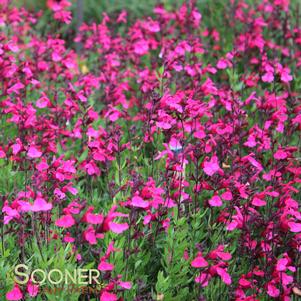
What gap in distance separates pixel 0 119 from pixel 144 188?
1.87 metres

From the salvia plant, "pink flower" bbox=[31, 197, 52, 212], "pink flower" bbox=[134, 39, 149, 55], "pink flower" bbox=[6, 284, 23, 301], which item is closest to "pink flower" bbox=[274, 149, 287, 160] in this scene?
the salvia plant

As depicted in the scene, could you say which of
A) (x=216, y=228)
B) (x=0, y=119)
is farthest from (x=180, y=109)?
(x=0, y=119)

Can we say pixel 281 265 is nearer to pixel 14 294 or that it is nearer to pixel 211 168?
pixel 211 168

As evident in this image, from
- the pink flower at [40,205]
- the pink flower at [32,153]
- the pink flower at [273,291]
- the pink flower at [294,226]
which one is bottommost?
the pink flower at [273,291]

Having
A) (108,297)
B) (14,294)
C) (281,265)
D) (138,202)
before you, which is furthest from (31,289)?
(281,265)

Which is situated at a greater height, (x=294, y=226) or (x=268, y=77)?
(x=268, y=77)

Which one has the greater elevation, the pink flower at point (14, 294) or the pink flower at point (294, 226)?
the pink flower at point (294, 226)

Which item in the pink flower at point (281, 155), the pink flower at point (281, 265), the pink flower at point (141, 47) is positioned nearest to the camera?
the pink flower at point (281, 265)

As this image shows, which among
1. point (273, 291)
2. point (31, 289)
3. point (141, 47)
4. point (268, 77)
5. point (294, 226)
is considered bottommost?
point (273, 291)

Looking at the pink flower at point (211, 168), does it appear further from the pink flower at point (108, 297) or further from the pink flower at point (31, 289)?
the pink flower at point (31, 289)

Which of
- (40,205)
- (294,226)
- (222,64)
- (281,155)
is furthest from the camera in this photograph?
(222,64)

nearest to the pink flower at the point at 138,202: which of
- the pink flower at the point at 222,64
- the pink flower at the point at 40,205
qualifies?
the pink flower at the point at 40,205

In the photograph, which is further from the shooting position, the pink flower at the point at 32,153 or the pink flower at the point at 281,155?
the pink flower at the point at 281,155

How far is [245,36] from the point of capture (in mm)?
5727
